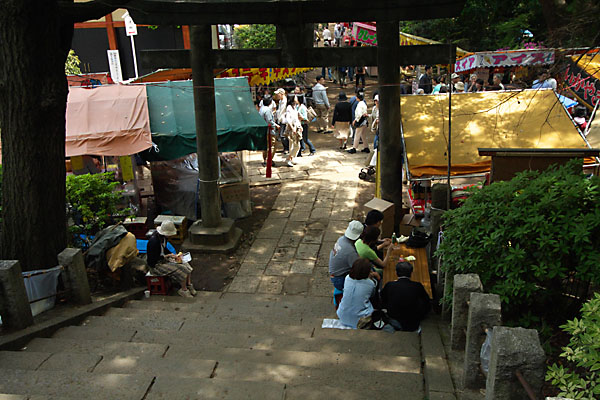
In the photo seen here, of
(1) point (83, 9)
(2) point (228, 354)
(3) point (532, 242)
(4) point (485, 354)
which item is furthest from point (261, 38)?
(4) point (485, 354)

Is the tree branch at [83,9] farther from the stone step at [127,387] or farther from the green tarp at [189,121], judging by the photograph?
the stone step at [127,387]

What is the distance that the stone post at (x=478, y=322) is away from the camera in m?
4.05

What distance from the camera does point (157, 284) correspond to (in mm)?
7961

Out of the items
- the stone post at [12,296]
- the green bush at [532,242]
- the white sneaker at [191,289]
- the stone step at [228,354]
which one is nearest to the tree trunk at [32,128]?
the stone post at [12,296]

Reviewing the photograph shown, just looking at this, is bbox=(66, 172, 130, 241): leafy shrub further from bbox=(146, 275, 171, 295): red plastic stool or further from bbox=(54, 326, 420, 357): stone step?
bbox=(54, 326, 420, 357): stone step

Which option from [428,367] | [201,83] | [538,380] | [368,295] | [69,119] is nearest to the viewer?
[538,380]

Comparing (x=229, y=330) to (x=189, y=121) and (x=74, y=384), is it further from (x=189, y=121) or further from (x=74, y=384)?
(x=189, y=121)

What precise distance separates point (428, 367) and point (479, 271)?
100 centimetres

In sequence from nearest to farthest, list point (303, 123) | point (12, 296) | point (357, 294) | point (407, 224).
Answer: point (12, 296) → point (357, 294) → point (407, 224) → point (303, 123)

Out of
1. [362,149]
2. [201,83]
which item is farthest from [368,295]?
[362,149]

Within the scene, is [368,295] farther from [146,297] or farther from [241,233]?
[241,233]

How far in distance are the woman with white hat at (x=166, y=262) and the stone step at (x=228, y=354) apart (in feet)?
7.75

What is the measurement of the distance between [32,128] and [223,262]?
4012 mm

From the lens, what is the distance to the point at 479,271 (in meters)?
4.95
